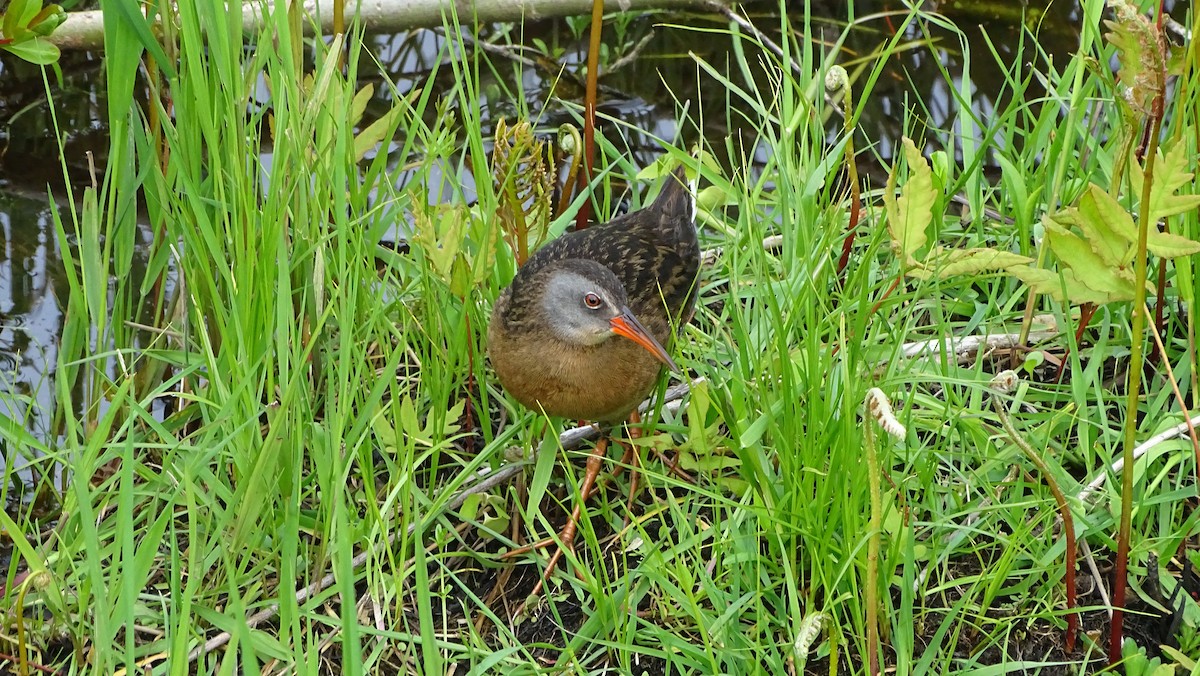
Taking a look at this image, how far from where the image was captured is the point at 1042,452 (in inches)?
127

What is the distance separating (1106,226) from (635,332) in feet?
4.27

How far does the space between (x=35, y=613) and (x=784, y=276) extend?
80.0 inches

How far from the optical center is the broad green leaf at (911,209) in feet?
10.4

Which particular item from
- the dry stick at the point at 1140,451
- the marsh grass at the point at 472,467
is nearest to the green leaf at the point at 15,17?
the marsh grass at the point at 472,467

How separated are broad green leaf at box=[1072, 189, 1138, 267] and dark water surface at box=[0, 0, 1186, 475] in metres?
2.49

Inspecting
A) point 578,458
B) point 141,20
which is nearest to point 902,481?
point 578,458

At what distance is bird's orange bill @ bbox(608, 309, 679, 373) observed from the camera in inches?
135

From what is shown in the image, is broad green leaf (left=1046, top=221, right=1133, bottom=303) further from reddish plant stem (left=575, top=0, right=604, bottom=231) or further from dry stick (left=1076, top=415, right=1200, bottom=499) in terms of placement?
reddish plant stem (left=575, top=0, right=604, bottom=231)

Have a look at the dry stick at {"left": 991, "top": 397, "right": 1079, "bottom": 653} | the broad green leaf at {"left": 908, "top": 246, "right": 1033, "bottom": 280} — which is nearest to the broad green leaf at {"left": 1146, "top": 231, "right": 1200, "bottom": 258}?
the dry stick at {"left": 991, "top": 397, "right": 1079, "bottom": 653}

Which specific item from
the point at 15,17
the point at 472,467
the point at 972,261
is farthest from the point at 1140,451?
the point at 15,17

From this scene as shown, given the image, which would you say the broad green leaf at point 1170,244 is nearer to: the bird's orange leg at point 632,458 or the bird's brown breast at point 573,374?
the bird's orange leg at point 632,458

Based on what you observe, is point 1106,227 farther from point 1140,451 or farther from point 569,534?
point 569,534

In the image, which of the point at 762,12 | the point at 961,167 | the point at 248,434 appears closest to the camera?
the point at 248,434

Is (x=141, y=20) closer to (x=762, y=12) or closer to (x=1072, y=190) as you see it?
(x=1072, y=190)
